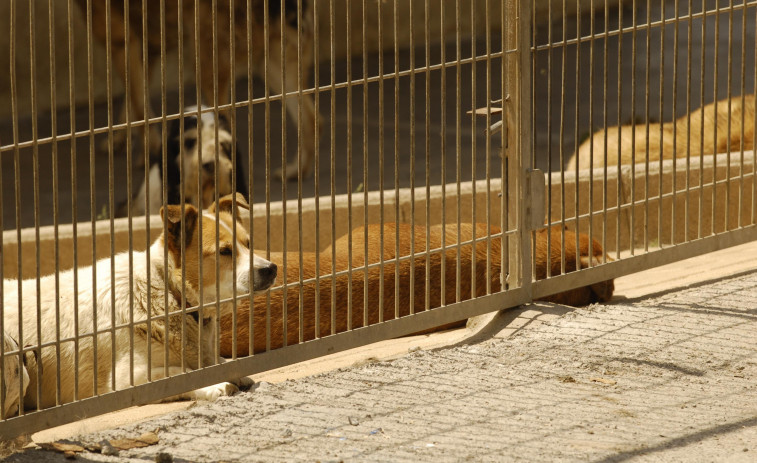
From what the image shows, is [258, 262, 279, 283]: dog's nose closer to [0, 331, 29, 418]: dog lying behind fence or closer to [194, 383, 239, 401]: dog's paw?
[194, 383, 239, 401]: dog's paw

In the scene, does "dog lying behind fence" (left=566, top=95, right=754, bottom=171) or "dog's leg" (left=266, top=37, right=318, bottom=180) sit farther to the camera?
"dog's leg" (left=266, top=37, right=318, bottom=180)

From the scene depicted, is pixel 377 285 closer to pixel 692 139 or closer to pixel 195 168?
pixel 195 168

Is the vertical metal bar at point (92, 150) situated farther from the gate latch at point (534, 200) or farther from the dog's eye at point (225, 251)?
the gate latch at point (534, 200)

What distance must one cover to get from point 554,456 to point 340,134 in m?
11.3

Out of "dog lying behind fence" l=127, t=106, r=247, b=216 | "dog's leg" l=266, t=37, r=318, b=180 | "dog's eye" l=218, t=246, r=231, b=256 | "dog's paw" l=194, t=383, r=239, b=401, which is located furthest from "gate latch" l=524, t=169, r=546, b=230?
"dog's leg" l=266, t=37, r=318, b=180

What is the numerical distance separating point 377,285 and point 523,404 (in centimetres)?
193

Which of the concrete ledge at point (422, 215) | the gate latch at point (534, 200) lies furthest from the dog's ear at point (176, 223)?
the concrete ledge at point (422, 215)

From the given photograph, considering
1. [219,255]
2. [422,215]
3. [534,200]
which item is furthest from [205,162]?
[219,255]

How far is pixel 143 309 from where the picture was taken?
17.6 feet

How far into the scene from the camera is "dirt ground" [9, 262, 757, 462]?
13.8 feet

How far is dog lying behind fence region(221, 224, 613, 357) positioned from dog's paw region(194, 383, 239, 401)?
80cm

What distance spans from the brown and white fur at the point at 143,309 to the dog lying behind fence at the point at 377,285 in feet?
1.92

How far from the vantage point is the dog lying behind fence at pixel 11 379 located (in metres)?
4.27

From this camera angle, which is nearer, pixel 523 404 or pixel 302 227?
pixel 523 404
